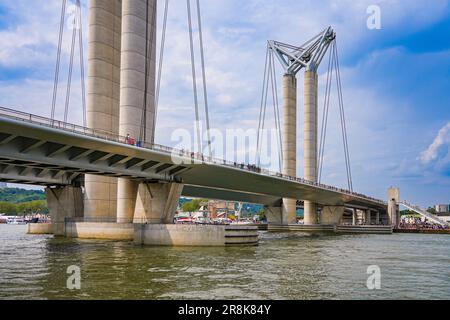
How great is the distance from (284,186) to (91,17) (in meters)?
41.9

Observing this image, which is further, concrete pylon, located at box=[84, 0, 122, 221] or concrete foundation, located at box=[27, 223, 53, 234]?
concrete foundation, located at box=[27, 223, 53, 234]

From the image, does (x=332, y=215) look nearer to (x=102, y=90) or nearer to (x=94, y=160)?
(x=102, y=90)

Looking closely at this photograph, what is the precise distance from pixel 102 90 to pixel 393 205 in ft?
297

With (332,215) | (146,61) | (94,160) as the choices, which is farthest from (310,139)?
(94,160)

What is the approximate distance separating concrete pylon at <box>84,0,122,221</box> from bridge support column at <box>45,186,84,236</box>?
14.9 feet

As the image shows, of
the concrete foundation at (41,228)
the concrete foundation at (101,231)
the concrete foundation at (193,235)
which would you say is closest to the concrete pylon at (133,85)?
the concrete foundation at (101,231)

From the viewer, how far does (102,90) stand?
209 feet

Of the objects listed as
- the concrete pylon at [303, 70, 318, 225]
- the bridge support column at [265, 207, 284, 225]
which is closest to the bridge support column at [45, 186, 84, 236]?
the bridge support column at [265, 207, 284, 225]

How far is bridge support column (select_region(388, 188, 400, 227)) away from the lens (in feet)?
403

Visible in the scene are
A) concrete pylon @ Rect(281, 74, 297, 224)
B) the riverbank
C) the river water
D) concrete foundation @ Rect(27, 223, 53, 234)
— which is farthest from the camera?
concrete pylon @ Rect(281, 74, 297, 224)

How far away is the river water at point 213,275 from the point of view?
68.3 ft

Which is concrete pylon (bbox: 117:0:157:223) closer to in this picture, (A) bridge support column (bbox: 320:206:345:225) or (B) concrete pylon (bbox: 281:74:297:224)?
(B) concrete pylon (bbox: 281:74:297:224)
